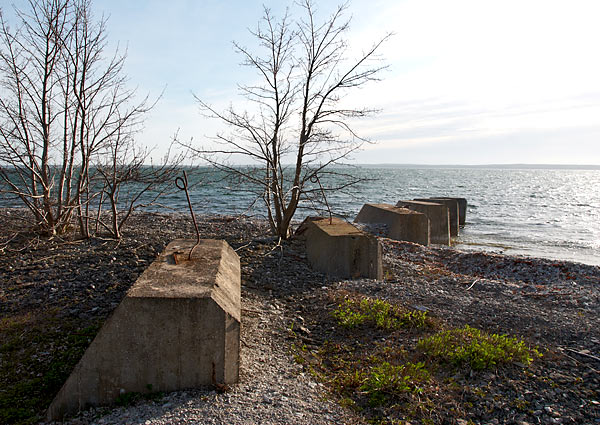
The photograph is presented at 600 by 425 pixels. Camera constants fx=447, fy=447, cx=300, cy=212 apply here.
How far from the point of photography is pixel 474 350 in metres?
4.38

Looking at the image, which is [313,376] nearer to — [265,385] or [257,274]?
[265,385]

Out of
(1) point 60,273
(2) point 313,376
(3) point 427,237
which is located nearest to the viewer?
(2) point 313,376

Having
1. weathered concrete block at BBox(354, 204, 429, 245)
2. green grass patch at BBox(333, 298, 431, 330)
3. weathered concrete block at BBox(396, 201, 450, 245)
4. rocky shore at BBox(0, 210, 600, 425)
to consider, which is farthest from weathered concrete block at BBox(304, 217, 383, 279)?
weathered concrete block at BBox(396, 201, 450, 245)

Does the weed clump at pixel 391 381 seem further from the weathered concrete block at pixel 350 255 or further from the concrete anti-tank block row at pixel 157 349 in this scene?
the weathered concrete block at pixel 350 255

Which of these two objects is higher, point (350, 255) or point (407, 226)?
point (350, 255)

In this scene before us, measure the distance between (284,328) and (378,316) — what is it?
1.15 m

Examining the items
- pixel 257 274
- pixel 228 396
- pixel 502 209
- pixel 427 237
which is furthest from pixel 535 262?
pixel 502 209

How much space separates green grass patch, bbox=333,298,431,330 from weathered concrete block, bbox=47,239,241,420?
2004 mm

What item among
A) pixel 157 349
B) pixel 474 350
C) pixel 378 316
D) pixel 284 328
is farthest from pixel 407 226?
pixel 157 349

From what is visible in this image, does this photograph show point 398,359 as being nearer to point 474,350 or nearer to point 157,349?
point 474,350

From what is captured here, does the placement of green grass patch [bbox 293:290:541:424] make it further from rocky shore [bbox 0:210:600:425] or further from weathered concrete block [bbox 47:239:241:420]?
weathered concrete block [bbox 47:239:241:420]

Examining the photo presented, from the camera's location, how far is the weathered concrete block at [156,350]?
3689mm

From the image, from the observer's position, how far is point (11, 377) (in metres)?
4.12

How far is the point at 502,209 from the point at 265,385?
30.8 meters
